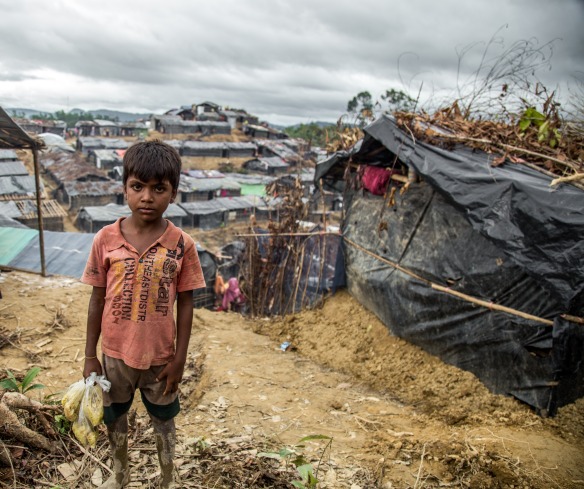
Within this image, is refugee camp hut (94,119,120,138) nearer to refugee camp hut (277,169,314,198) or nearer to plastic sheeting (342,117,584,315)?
refugee camp hut (277,169,314,198)

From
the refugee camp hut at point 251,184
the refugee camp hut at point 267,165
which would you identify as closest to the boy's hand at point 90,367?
the refugee camp hut at point 251,184

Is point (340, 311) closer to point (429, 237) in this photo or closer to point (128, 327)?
point (429, 237)

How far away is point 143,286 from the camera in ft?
5.79

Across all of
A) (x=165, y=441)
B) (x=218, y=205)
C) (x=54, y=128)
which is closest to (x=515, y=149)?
(x=165, y=441)

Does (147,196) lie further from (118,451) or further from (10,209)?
(10,209)

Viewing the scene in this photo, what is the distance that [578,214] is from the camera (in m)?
2.91

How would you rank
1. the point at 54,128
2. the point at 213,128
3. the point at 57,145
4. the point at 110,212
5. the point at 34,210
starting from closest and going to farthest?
the point at 34,210 → the point at 110,212 → the point at 57,145 → the point at 213,128 → the point at 54,128

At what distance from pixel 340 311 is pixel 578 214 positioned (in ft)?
11.4

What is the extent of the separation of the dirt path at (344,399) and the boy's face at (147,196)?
1.82 m

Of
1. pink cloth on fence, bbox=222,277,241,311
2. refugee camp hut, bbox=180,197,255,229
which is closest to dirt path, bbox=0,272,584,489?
pink cloth on fence, bbox=222,277,241,311

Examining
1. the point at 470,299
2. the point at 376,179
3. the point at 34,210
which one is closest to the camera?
the point at 470,299

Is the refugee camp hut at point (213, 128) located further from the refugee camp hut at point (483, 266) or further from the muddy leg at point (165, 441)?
the muddy leg at point (165, 441)

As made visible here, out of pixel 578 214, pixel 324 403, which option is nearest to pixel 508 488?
pixel 324 403

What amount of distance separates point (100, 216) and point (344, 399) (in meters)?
19.2
